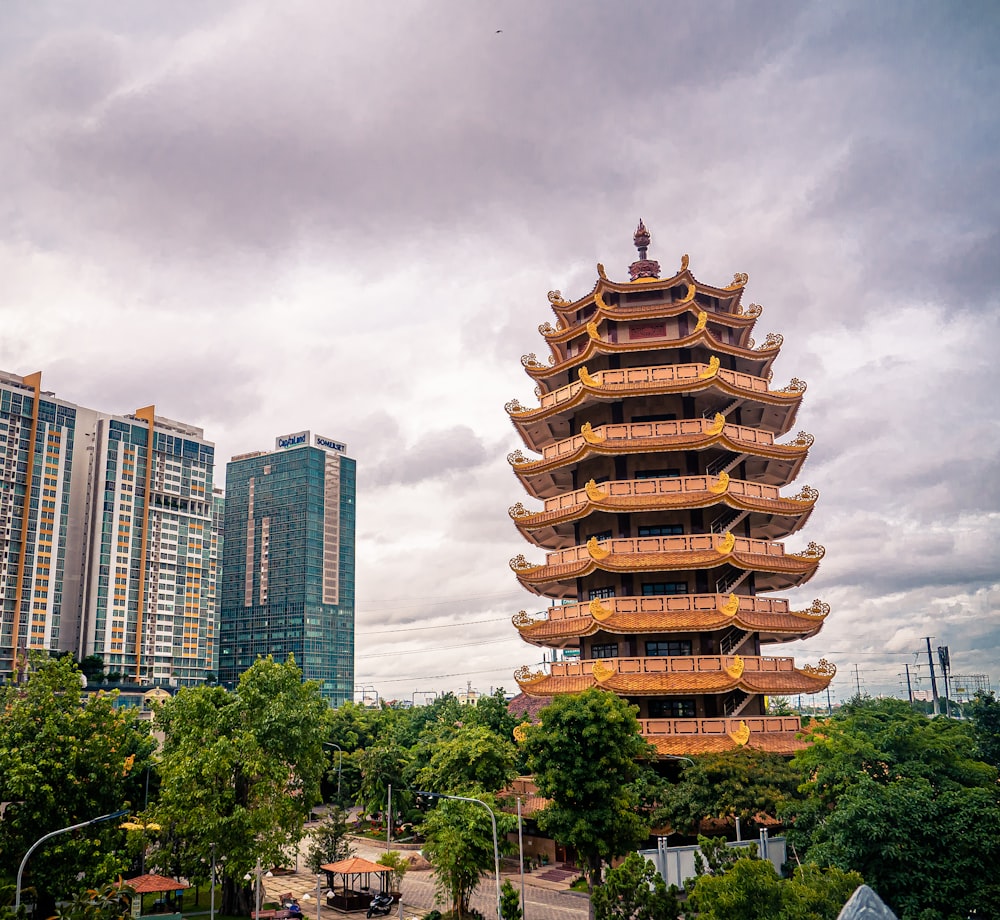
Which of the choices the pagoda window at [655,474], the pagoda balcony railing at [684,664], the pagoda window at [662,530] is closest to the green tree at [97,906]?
the pagoda balcony railing at [684,664]

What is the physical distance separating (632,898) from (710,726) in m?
19.6

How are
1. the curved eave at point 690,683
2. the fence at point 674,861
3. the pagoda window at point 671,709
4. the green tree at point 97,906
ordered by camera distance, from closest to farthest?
the green tree at point 97,906
the fence at point 674,861
the curved eave at point 690,683
the pagoda window at point 671,709

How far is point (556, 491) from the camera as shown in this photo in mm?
59875

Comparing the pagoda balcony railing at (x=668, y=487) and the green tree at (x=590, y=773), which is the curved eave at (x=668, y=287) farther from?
the green tree at (x=590, y=773)

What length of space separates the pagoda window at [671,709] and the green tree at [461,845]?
1061cm

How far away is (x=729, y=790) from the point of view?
127 ft

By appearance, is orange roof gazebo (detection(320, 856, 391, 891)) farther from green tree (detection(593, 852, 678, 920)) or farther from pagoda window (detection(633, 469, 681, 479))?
pagoda window (detection(633, 469, 681, 479))

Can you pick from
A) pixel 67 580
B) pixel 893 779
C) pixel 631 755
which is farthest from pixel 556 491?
pixel 67 580

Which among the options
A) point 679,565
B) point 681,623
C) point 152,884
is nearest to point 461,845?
point 681,623

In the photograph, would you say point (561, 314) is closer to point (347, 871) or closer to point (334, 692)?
point (347, 871)

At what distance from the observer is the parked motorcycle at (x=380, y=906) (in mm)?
43969

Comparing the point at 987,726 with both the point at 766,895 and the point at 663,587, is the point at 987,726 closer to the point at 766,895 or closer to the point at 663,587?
the point at 663,587

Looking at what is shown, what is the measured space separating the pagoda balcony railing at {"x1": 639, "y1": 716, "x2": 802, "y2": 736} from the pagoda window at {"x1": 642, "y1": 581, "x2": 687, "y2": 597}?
24.5 feet

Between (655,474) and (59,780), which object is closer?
(59,780)
